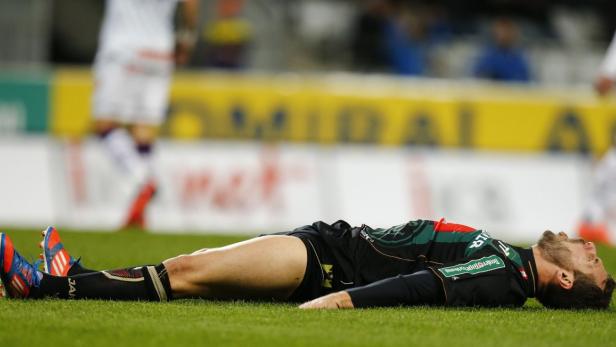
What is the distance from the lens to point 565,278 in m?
6.18

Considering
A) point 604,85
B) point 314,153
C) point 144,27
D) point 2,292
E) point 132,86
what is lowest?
point 314,153

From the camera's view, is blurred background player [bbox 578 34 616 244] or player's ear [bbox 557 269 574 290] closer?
player's ear [bbox 557 269 574 290]

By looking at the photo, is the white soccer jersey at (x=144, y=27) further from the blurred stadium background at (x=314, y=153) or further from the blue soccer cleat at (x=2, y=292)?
the blue soccer cleat at (x=2, y=292)

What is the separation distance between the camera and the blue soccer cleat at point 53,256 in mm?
6066

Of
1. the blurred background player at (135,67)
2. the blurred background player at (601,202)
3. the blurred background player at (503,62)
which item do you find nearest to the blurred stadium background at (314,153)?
the blurred background player at (601,202)

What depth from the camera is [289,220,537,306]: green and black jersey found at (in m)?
5.85

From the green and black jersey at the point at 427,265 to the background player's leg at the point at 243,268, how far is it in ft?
0.56

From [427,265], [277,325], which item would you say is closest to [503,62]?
[427,265]

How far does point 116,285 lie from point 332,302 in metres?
1.10

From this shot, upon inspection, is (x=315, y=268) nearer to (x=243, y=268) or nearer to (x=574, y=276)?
(x=243, y=268)

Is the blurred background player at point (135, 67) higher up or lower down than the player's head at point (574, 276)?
higher up

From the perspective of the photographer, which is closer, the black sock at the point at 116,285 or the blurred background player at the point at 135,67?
the black sock at the point at 116,285

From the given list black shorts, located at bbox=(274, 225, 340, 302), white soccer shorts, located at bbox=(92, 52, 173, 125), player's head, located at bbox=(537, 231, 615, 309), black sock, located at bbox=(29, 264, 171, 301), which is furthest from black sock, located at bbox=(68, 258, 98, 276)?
white soccer shorts, located at bbox=(92, 52, 173, 125)

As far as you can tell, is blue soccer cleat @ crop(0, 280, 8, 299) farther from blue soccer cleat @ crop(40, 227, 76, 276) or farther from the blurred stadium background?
the blurred stadium background
